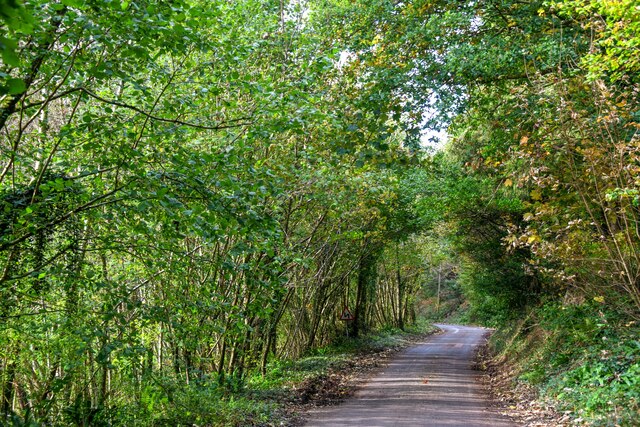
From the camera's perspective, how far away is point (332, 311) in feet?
92.5

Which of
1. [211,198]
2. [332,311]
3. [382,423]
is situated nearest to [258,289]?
[382,423]

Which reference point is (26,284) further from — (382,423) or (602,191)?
(602,191)

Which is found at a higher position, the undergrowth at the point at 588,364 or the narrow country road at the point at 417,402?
the undergrowth at the point at 588,364

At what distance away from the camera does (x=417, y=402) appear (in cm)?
1263

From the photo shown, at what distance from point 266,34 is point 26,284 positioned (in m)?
6.74

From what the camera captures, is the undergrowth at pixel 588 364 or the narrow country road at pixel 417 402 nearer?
→ the undergrowth at pixel 588 364

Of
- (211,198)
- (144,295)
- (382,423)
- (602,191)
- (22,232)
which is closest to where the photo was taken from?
(211,198)

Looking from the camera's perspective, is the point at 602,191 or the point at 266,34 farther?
the point at 266,34

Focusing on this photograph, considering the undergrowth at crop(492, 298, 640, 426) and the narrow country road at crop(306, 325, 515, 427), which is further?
the narrow country road at crop(306, 325, 515, 427)

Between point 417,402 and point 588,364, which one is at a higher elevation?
point 588,364

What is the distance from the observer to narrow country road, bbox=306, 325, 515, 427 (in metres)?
10.4

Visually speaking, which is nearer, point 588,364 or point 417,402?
point 588,364

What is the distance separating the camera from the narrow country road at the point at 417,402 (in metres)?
10.4

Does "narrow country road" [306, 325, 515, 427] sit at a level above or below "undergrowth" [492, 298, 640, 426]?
below
